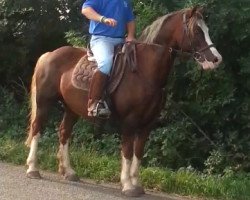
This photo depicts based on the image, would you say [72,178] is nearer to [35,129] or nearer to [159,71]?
[35,129]

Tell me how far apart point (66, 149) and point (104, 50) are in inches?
69.9

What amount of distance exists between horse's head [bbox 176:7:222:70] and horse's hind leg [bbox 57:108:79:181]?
2263mm

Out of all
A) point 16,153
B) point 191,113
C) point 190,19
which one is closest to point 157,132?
point 191,113

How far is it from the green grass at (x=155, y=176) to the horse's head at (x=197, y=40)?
1.57 metres

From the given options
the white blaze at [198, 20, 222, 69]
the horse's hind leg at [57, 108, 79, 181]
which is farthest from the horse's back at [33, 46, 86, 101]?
the white blaze at [198, 20, 222, 69]

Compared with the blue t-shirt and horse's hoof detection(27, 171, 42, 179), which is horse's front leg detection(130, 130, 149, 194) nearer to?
the blue t-shirt

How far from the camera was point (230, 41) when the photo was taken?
30.2ft

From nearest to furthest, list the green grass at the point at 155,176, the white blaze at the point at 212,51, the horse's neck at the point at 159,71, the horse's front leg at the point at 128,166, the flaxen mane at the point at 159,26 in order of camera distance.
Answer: the white blaze at the point at 212,51
the flaxen mane at the point at 159,26
the horse's neck at the point at 159,71
the horse's front leg at the point at 128,166
the green grass at the point at 155,176

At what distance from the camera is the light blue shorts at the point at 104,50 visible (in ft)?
25.1

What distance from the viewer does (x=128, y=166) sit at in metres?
7.82

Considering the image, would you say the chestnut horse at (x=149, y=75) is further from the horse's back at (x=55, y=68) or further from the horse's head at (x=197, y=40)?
the horse's back at (x=55, y=68)

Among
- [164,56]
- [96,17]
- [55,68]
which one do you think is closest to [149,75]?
[164,56]

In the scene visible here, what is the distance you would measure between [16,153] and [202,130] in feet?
9.34

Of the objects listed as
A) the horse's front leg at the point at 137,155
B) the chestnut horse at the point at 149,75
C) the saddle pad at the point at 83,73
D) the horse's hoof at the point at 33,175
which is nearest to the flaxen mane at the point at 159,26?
the chestnut horse at the point at 149,75
